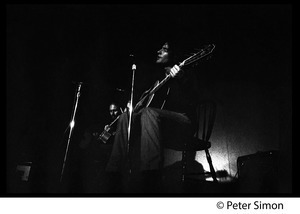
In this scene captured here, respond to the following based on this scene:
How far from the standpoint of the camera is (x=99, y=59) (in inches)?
101

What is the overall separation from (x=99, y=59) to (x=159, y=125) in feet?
3.88

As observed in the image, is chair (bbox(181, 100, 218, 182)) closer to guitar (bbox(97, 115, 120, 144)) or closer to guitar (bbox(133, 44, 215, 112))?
guitar (bbox(133, 44, 215, 112))

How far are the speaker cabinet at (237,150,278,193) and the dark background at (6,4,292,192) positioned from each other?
49 cm

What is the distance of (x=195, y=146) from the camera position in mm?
1891

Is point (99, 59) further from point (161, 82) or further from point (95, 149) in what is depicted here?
point (95, 149)

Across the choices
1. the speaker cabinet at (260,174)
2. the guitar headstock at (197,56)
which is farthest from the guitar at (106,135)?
the speaker cabinet at (260,174)

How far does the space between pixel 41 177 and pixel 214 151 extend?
1431mm

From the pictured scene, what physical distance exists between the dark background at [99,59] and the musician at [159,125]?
433 mm

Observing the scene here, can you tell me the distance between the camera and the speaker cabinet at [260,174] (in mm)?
Result: 1679

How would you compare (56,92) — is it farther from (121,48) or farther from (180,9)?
(180,9)

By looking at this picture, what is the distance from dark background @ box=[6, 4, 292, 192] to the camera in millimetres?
2271

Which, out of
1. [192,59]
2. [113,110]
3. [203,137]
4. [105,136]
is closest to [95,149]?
[105,136]

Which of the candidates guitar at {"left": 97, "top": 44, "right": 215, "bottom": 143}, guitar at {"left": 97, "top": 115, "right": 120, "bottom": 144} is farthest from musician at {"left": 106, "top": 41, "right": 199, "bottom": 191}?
guitar at {"left": 97, "top": 115, "right": 120, "bottom": 144}

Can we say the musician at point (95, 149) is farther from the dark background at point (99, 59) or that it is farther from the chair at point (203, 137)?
→ the chair at point (203, 137)
